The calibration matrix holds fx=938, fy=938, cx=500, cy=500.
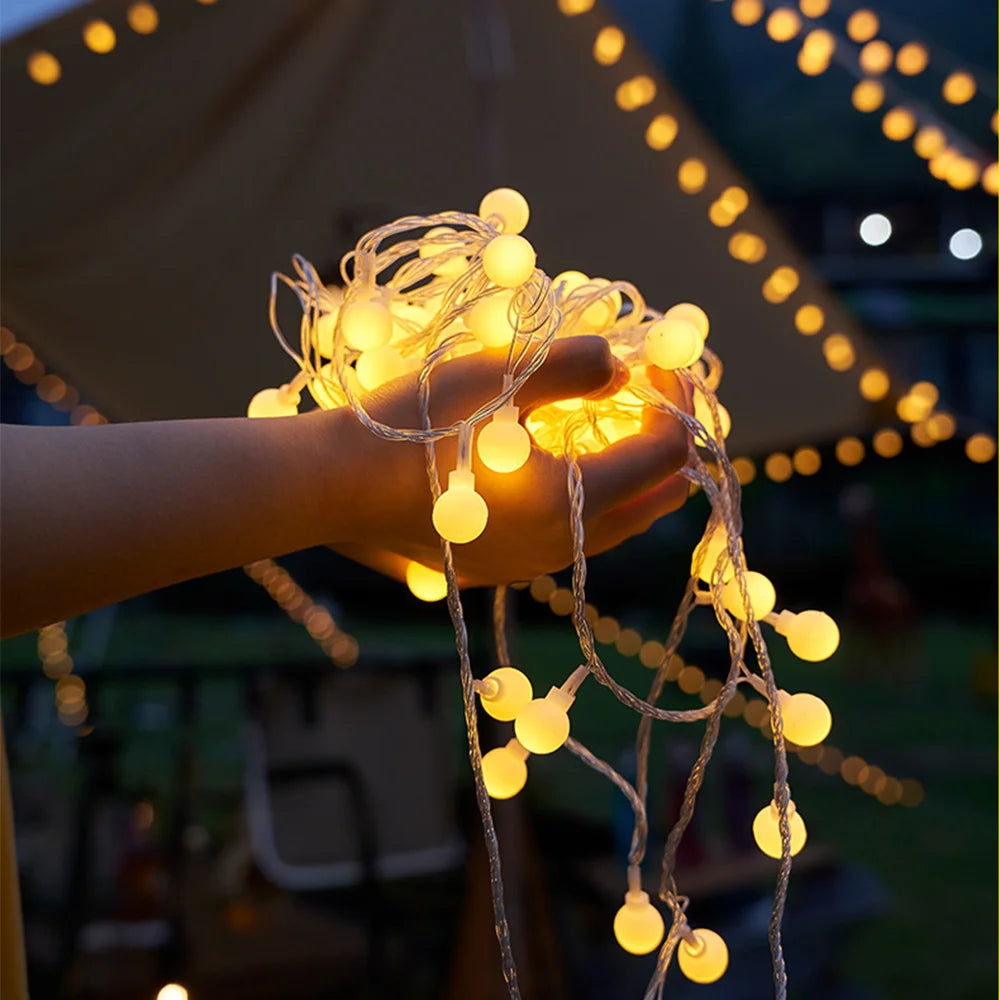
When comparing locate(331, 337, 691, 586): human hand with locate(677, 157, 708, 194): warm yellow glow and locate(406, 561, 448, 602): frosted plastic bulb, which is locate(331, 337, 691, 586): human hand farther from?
locate(677, 157, 708, 194): warm yellow glow

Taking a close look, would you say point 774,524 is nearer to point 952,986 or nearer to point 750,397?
point 952,986

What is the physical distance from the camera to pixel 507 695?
0.36 meters

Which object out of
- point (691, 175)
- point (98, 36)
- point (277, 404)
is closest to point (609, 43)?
point (691, 175)

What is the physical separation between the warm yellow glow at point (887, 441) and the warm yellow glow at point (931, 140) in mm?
396

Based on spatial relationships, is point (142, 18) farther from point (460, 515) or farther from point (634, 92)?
point (460, 515)

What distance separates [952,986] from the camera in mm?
1708

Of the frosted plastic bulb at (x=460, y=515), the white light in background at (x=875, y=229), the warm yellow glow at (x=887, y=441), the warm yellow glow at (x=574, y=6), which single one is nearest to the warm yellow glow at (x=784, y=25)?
the warm yellow glow at (x=574, y=6)

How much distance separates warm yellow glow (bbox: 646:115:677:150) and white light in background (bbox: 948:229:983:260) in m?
2.74

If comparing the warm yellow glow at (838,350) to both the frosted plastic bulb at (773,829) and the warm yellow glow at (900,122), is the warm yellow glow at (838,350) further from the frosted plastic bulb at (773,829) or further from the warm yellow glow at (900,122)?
the frosted plastic bulb at (773,829)

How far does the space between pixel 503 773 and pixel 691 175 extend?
882mm

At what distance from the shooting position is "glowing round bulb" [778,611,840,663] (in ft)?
1.24

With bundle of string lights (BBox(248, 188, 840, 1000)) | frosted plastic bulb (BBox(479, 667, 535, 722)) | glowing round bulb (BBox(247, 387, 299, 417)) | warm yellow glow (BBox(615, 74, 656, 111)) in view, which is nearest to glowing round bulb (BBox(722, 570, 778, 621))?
bundle of string lights (BBox(248, 188, 840, 1000))

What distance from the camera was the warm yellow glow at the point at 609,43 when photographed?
1.02 meters

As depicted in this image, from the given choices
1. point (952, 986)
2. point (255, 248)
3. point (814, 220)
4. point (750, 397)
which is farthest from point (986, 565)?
point (255, 248)
